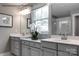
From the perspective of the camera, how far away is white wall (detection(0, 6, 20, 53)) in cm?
319

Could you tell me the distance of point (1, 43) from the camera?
3191 mm

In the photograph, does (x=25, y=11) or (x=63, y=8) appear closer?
(x=63, y=8)

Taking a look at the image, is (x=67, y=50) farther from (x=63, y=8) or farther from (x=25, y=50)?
(x=25, y=50)

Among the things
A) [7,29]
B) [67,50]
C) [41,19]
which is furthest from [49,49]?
[7,29]

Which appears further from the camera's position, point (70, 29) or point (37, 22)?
point (37, 22)

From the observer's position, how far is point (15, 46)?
3.24 meters

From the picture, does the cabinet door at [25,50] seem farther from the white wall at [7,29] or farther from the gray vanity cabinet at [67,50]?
the gray vanity cabinet at [67,50]

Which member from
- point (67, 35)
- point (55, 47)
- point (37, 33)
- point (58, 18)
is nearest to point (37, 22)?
point (37, 33)

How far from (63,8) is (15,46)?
6.63ft

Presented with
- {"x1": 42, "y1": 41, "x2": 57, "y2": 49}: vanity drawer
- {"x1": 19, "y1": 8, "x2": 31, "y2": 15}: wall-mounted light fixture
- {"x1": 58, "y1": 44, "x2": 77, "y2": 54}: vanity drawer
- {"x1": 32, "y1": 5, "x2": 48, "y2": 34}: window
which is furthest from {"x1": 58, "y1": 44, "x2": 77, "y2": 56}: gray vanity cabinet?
{"x1": 19, "y1": 8, "x2": 31, "y2": 15}: wall-mounted light fixture

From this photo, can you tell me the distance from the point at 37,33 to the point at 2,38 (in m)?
1.23

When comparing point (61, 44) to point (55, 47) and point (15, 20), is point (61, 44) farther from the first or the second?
point (15, 20)

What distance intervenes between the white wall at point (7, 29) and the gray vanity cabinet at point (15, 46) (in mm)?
202

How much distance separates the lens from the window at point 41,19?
2987mm
